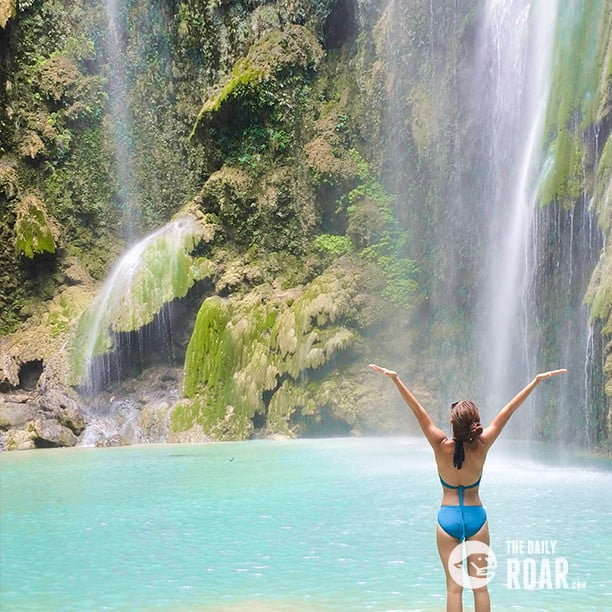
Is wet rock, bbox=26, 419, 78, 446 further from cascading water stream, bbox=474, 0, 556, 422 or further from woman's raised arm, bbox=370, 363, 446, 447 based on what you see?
woman's raised arm, bbox=370, 363, 446, 447

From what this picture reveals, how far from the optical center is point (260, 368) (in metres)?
20.9

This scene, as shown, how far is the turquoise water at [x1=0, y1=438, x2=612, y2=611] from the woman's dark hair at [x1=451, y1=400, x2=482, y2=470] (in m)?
1.64

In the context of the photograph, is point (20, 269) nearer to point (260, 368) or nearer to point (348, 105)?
point (260, 368)

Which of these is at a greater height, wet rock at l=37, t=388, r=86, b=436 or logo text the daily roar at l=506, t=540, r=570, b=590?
logo text the daily roar at l=506, t=540, r=570, b=590

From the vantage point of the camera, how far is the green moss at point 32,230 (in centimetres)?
2397

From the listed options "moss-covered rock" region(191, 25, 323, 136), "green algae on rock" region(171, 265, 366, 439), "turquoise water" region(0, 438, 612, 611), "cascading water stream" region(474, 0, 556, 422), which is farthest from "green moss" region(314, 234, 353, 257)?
"turquoise water" region(0, 438, 612, 611)

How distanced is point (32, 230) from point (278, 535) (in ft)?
63.0

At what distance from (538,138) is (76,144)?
54.8ft

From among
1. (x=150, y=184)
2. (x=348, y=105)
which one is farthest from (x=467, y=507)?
(x=150, y=184)

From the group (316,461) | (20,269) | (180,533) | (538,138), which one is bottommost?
(316,461)

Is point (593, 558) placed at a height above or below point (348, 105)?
below

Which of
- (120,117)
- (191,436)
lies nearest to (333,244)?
(191,436)

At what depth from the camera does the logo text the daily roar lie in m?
5.55

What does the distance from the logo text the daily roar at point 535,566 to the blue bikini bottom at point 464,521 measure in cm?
192
